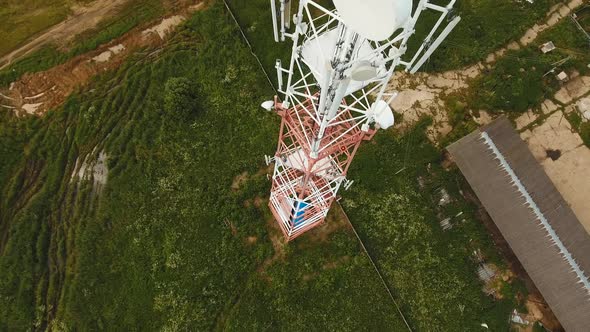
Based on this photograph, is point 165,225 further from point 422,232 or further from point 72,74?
point 422,232

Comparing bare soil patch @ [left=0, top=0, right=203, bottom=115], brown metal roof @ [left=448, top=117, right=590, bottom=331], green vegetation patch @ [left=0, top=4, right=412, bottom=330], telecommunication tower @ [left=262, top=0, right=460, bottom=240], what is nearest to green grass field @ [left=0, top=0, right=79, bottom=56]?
bare soil patch @ [left=0, top=0, right=203, bottom=115]

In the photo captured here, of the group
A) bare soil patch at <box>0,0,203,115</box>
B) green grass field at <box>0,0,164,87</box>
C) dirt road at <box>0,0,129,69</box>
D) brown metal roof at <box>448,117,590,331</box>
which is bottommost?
brown metal roof at <box>448,117,590,331</box>

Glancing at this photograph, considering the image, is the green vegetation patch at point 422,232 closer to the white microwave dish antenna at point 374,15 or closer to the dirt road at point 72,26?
the white microwave dish antenna at point 374,15

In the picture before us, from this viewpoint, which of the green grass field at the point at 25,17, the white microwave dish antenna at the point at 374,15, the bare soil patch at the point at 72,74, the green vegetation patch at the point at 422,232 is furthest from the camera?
the green grass field at the point at 25,17

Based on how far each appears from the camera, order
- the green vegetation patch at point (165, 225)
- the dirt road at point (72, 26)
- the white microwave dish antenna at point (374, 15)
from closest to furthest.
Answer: the white microwave dish antenna at point (374, 15), the green vegetation patch at point (165, 225), the dirt road at point (72, 26)

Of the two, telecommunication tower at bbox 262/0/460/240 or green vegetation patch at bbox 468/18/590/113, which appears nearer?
telecommunication tower at bbox 262/0/460/240

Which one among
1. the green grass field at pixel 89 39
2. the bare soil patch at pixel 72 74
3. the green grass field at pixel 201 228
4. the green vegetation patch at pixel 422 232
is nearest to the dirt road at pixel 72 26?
the green grass field at pixel 89 39

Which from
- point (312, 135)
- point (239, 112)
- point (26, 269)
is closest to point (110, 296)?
point (26, 269)

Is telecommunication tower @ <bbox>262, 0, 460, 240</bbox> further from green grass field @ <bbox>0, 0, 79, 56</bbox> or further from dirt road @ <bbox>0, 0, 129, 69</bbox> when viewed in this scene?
green grass field @ <bbox>0, 0, 79, 56</bbox>
